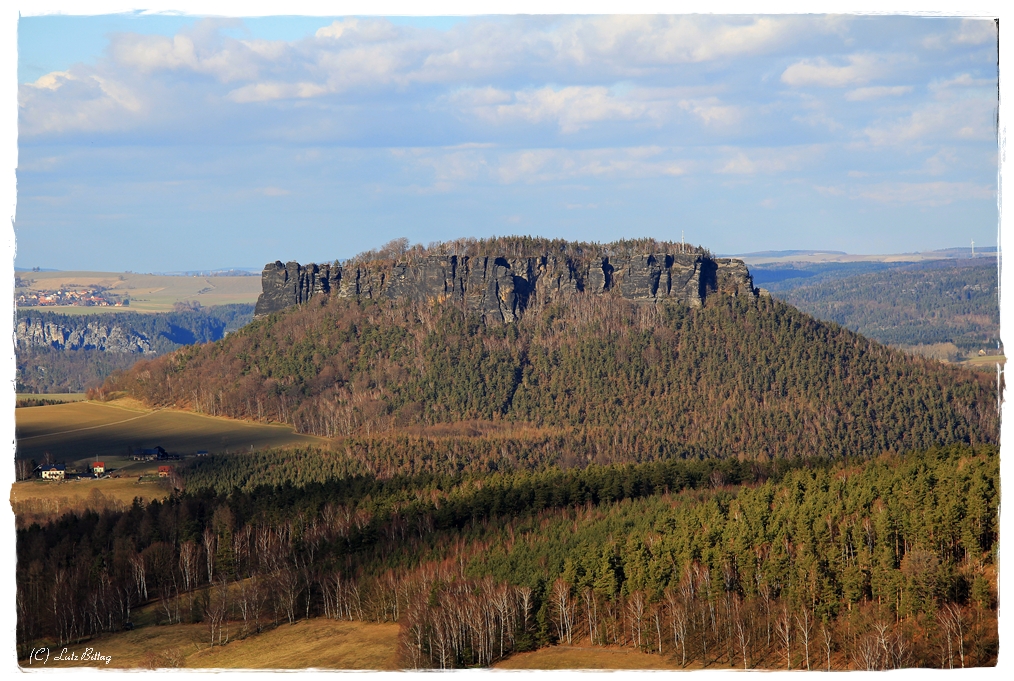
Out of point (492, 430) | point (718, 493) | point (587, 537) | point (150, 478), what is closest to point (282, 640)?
point (587, 537)

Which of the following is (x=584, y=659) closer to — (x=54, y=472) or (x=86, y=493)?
(x=86, y=493)

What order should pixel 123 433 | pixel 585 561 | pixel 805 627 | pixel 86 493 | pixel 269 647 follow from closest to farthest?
pixel 805 627 < pixel 269 647 < pixel 585 561 < pixel 86 493 < pixel 123 433

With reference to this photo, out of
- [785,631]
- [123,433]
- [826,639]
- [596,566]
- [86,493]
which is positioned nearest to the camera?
[826,639]

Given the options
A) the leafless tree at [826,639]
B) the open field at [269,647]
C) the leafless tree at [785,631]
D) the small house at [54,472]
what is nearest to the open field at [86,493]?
the small house at [54,472]

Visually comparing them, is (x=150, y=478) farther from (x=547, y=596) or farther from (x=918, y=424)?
(x=918, y=424)

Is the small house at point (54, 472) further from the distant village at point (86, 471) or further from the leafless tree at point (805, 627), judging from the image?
the leafless tree at point (805, 627)

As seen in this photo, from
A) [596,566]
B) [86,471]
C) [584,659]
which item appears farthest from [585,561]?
[86,471]
